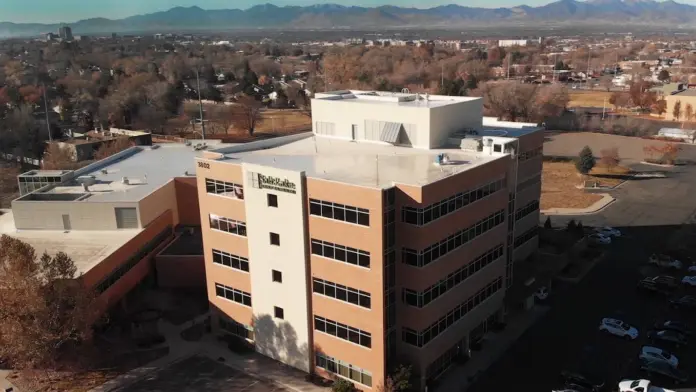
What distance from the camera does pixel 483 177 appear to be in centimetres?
2531

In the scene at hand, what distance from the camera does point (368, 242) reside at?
22.2m

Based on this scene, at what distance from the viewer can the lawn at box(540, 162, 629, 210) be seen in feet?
165

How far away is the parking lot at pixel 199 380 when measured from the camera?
24844 mm

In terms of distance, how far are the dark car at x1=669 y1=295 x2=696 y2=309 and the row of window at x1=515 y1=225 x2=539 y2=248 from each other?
26.3 ft

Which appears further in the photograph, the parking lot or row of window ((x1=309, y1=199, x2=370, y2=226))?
the parking lot

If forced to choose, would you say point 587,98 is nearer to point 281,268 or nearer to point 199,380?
point 281,268

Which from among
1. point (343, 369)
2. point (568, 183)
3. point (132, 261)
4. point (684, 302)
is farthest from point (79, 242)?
point (568, 183)

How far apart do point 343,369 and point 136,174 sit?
24.4m

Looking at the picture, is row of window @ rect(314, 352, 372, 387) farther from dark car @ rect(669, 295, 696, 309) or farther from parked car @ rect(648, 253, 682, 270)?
parked car @ rect(648, 253, 682, 270)

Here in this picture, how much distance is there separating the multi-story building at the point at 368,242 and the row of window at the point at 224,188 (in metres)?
0.08

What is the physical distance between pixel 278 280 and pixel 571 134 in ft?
222

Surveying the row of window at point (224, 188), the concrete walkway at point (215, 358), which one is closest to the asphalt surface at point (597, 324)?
the concrete walkway at point (215, 358)

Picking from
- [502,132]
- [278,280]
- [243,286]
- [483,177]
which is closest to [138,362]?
[243,286]

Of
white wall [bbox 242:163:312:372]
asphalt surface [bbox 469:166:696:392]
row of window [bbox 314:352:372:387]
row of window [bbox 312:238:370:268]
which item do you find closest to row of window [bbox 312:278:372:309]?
white wall [bbox 242:163:312:372]
